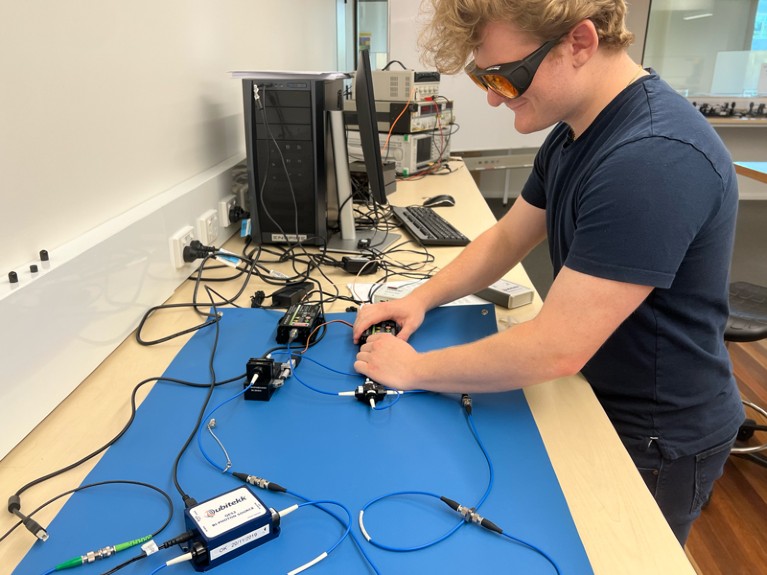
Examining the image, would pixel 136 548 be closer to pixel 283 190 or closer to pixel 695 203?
pixel 695 203

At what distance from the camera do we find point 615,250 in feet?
2.31

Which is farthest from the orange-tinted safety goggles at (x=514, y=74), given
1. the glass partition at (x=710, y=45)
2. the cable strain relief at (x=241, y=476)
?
the glass partition at (x=710, y=45)

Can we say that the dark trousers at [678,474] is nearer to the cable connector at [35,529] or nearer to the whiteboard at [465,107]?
the cable connector at [35,529]

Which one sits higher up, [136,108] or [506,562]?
[136,108]

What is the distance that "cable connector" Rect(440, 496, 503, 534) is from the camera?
1.95ft

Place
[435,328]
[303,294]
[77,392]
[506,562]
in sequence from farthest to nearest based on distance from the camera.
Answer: [303,294] < [435,328] < [77,392] < [506,562]

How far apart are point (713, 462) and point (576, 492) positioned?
0.45 meters

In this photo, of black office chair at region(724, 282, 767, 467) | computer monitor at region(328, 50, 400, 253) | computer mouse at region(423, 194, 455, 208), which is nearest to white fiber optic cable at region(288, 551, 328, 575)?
computer monitor at region(328, 50, 400, 253)

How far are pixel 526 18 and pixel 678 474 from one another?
758mm

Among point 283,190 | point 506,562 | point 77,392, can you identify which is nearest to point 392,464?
point 506,562

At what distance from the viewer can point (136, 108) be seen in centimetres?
113

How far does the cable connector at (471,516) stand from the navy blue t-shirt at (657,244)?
331 millimetres

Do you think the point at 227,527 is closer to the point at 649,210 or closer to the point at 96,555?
the point at 96,555

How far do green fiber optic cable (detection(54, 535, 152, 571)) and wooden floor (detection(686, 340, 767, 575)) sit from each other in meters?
1.35
